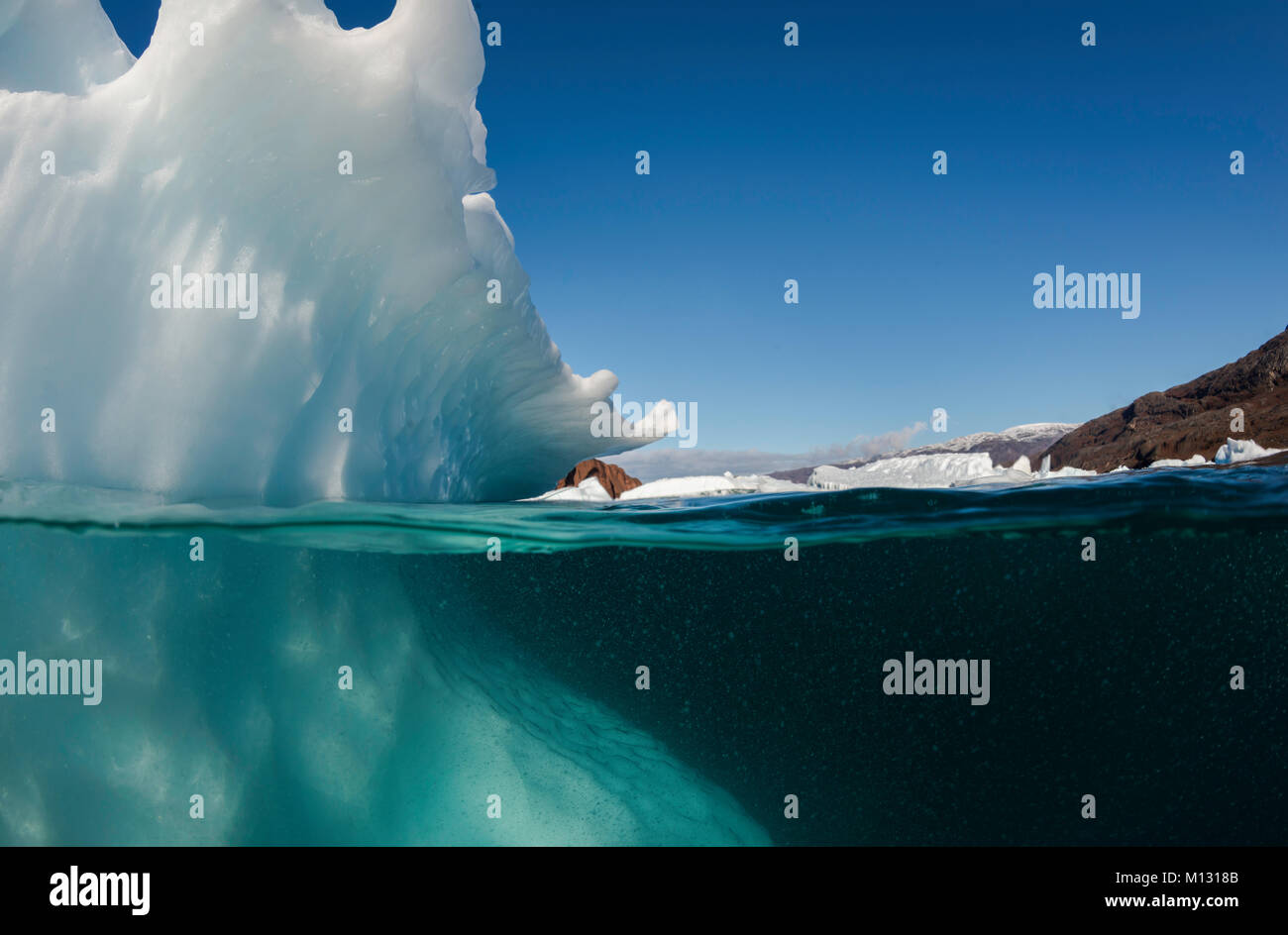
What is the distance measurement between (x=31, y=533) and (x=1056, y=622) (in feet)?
39.9

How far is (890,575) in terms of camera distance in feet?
29.1

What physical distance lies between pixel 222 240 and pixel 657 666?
6.67 meters

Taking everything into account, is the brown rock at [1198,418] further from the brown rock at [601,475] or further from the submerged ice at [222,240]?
the brown rock at [601,475]

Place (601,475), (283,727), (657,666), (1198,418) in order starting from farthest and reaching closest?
(601,475)
(1198,418)
(657,666)
(283,727)

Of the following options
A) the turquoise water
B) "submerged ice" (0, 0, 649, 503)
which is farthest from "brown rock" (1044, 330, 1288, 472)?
"submerged ice" (0, 0, 649, 503)

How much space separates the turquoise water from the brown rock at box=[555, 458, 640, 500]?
54.3 ft

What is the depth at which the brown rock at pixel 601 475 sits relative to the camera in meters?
25.6

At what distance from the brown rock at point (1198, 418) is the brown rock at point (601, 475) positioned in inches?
738

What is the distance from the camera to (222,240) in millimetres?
5445

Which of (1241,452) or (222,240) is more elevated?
(222,240)

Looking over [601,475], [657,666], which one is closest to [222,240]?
[657,666]

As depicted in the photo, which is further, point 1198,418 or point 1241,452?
point 1198,418

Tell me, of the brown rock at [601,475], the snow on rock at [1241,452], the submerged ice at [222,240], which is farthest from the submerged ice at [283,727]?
the brown rock at [601,475]

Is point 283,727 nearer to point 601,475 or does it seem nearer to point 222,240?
point 222,240
